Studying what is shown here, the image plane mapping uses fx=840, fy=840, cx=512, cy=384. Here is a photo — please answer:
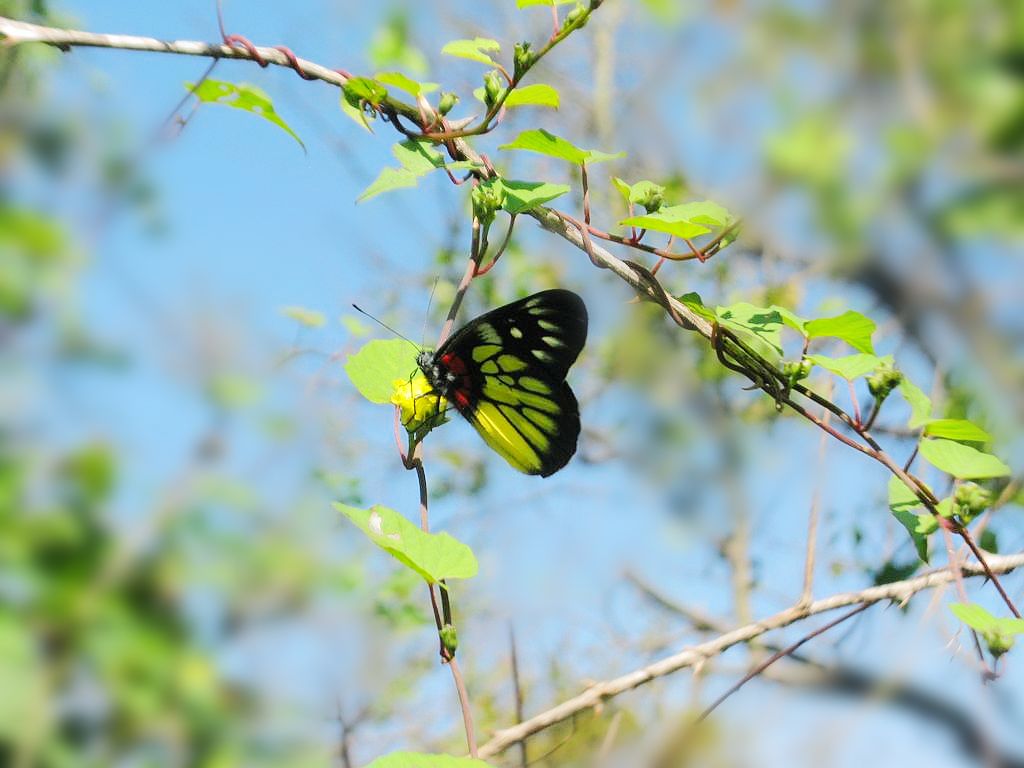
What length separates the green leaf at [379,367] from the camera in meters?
0.65

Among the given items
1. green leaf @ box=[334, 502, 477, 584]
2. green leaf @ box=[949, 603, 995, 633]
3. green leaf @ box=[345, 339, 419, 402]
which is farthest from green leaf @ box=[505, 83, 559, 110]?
green leaf @ box=[949, 603, 995, 633]

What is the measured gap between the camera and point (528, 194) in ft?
2.10

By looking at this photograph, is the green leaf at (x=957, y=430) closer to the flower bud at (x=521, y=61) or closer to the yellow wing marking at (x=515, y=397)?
the yellow wing marking at (x=515, y=397)

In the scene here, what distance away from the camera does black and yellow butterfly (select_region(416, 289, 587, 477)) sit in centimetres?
77

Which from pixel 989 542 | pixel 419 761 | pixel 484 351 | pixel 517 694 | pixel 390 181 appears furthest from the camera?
pixel 989 542

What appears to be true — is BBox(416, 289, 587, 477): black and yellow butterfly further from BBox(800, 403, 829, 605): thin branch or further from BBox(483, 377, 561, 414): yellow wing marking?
BBox(800, 403, 829, 605): thin branch

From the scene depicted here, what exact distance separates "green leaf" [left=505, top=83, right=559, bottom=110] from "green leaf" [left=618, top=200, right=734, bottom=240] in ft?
0.37

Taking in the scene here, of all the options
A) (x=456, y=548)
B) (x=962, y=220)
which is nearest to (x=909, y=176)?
(x=962, y=220)

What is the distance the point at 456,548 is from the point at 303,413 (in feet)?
4.06

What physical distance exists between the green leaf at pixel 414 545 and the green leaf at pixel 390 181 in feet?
0.74

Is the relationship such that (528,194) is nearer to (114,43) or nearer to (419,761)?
(114,43)

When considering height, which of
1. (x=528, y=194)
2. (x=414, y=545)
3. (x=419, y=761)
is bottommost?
(x=419, y=761)

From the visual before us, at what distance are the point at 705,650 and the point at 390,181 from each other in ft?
1.63

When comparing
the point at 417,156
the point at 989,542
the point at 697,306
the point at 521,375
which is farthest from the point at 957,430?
the point at 989,542
